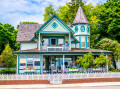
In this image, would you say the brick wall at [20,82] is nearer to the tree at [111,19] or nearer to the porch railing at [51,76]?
the porch railing at [51,76]

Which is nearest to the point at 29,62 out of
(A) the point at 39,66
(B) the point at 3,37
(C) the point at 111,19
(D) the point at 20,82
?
(A) the point at 39,66

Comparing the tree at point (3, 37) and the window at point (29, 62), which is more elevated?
the tree at point (3, 37)

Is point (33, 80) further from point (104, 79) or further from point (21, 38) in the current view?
point (21, 38)

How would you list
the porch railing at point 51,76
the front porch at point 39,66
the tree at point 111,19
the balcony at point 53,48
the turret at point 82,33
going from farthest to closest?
the tree at point 111,19 < the turret at point 82,33 < the balcony at point 53,48 < the front porch at point 39,66 < the porch railing at point 51,76

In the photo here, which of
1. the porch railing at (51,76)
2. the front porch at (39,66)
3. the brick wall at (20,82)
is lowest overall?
the brick wall at (20,82)

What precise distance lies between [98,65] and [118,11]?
56.3 feet

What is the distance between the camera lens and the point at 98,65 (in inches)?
810

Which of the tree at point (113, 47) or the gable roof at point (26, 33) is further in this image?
the tree at point (113, 47)

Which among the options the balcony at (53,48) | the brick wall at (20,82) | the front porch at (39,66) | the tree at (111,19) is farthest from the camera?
the tree at (111,19)

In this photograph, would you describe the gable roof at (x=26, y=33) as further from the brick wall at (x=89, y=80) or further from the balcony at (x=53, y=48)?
the brick wall at (x=89, y=80)

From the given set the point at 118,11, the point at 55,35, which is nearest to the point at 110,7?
the point at 118,11

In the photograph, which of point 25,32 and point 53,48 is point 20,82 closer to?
point 53,48

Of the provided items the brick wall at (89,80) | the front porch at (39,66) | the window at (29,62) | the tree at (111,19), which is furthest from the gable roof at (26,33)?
the tree at (111,19)

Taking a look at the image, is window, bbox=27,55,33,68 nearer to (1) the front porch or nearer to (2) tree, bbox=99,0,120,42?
(1) the front porch
